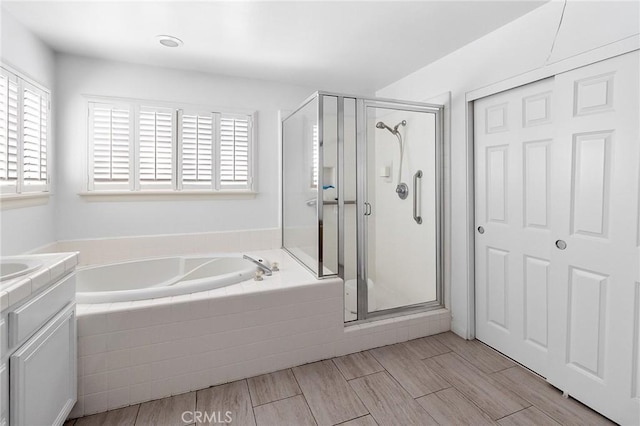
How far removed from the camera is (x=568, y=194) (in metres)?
1.83

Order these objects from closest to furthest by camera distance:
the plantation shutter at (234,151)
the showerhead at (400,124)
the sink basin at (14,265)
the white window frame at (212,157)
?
the sink basin at (14,265), the showerhead at (400,124), the white window frame at (212,157), the plantation shutter at (234,151)

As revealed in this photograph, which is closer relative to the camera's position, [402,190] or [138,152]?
[402,190]

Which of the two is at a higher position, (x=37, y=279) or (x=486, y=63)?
(x=486, y=63)

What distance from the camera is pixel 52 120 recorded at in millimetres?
2643

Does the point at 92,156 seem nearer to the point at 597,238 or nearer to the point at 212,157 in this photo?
the point at 212,157

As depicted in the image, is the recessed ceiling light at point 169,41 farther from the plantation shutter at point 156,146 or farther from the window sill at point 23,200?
the window sill at point 23,200

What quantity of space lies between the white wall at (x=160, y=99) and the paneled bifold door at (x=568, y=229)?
2018mm

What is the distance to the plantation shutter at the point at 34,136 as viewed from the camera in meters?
2.25

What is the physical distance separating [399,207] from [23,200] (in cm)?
276

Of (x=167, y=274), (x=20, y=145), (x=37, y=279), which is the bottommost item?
(x=167, y=274)

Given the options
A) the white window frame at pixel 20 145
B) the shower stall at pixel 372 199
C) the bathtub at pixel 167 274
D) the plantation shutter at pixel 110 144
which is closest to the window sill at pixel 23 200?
the white window frame at pixel 20 145

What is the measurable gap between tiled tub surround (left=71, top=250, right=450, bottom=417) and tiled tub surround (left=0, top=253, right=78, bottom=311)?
0.36 metres

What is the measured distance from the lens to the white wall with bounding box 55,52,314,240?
2.73 metres

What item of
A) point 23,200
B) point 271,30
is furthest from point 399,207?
point 23,200
